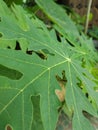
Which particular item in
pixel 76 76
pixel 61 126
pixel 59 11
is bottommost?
pixel 61 126

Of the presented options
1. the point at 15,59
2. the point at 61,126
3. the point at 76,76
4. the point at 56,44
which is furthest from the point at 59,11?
the point at 15,59

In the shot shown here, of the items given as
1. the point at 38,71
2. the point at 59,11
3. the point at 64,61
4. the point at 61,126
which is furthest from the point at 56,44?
the point at 59,11

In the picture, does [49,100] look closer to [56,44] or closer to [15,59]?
[15,59]

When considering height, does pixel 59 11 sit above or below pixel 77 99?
above

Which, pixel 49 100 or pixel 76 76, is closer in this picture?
pixel 49 100

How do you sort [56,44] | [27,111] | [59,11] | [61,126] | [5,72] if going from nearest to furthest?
[27,111] → [5,72] → [56,44] → [61,126] → [59,11]

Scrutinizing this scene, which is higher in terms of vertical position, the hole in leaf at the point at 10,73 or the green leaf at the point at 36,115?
the hole in leaf at the point at 10,73

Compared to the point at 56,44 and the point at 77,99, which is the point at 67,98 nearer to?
the point at 77,99

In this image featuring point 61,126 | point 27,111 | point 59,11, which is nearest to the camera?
point 27,111

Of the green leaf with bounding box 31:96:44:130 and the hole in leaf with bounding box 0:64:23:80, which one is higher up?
the hole in leaf with bounding box 0:64:23:80
